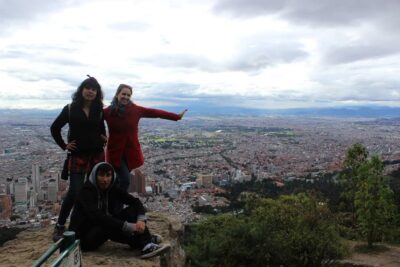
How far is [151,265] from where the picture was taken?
3.90m

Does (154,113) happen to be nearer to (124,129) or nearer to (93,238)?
(124,129)

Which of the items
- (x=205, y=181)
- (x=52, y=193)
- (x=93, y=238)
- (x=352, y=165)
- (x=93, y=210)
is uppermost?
(x=93, y=210)

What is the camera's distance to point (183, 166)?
39344 millimetres

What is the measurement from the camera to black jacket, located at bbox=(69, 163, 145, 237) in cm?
378

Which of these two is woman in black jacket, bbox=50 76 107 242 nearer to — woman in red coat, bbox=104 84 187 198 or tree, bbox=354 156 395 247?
woman in red coat, bbox=104 84 187 198

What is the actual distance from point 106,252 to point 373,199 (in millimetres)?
8089

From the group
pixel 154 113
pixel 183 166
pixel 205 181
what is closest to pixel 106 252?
pixel 154 113

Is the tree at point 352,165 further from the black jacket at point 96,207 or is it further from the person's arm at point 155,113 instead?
the black jacket at point 96,207

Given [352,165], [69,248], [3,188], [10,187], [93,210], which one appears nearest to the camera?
[69,248]

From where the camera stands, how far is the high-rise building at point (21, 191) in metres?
19.7

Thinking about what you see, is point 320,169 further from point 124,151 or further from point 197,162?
point 124,151

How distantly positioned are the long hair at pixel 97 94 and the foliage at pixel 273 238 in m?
3.78

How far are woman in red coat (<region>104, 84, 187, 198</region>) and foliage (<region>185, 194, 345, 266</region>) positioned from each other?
10.0 ft

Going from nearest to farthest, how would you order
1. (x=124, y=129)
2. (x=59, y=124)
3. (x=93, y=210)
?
(x=93, y=210) < (x=59, y=124) < (x=124, y=129)
